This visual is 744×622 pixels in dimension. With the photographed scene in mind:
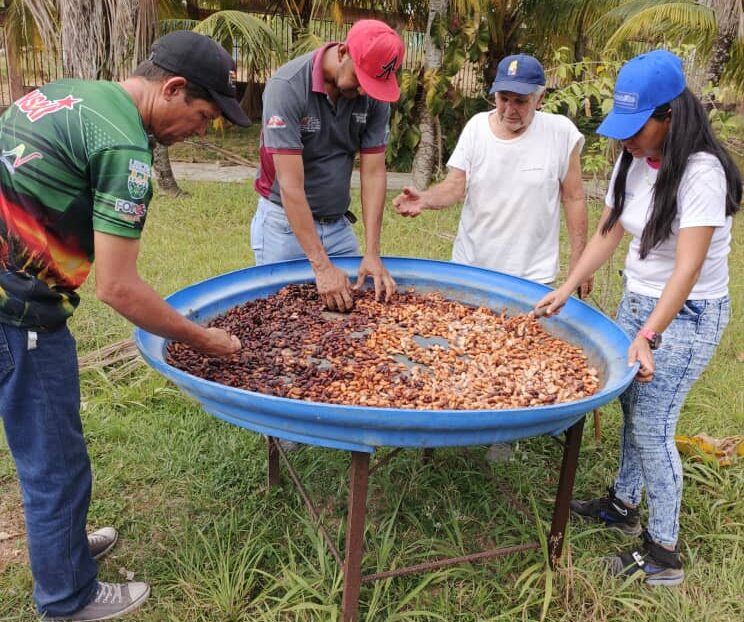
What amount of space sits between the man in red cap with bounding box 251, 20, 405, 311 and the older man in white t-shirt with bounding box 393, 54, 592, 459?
32 centimetres

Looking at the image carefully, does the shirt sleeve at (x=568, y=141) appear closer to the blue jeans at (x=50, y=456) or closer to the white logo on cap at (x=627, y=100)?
the white logo on cap at (x=627, y=100)

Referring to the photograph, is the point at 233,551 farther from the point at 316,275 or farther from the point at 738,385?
the point at 738,385

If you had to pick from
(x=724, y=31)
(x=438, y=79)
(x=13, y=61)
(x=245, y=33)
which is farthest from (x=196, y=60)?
(x=13, y=61)

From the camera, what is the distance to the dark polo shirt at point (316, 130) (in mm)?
2812

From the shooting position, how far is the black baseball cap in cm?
182

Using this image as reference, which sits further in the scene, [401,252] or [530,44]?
[530,44]

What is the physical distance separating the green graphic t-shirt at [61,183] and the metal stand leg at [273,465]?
4.59 feet

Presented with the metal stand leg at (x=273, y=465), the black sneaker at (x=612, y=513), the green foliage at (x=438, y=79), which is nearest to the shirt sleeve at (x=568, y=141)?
the black sneaker at (x=612, y=513)

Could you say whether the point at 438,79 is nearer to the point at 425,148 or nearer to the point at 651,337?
the point at 425,148

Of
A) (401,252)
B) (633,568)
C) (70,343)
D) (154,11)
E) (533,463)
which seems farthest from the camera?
(154,11)

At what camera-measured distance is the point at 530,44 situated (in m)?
12.3

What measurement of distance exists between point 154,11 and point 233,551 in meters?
6.41

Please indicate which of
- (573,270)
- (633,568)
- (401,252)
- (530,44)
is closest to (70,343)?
(573,270)

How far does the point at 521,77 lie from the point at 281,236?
1256 millimetres
